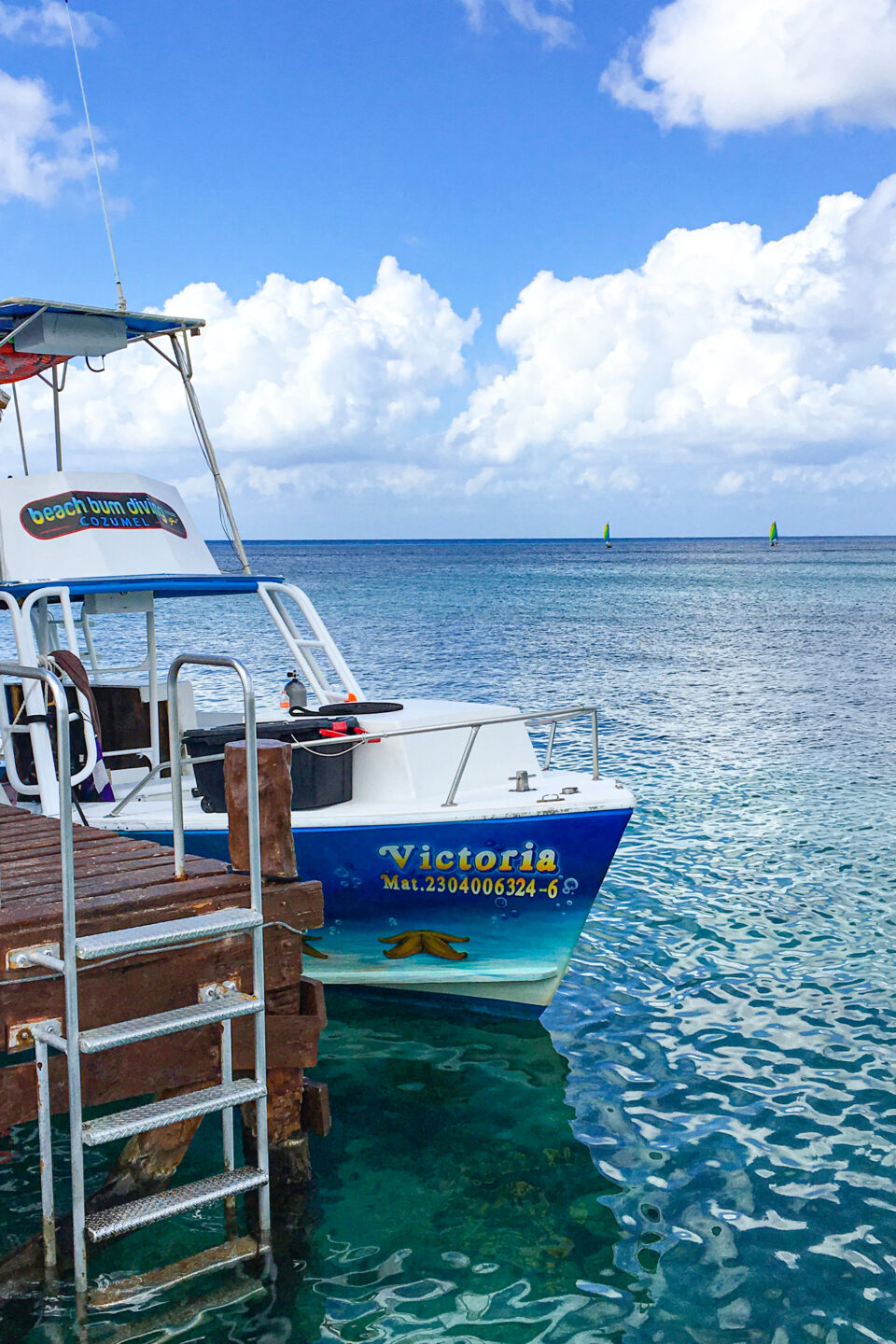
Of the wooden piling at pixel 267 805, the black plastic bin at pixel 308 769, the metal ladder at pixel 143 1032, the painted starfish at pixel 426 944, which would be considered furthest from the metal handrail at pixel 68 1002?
the painted starfish at pixel 426 944

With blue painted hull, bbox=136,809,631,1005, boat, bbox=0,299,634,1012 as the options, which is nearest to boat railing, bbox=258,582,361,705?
boat, bbox=0,299,634,1012

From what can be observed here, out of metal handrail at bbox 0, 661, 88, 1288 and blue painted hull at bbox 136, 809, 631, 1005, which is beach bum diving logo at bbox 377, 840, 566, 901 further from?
metal handrail at bbox 0, 661, 88, 1288

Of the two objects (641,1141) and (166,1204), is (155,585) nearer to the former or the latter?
(166,1204)

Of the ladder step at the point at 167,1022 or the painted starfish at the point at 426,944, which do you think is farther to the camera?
the painted starfish at the point at 426,944

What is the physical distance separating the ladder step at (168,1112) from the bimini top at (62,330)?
6.29 metres

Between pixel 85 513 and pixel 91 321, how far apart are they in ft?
5.04

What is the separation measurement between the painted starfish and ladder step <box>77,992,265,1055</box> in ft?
9.80

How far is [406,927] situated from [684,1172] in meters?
2.68

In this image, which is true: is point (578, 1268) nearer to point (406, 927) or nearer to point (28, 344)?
point (406, 927)

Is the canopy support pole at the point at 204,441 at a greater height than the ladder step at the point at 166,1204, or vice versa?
the canopy support pole at the point at 204,441

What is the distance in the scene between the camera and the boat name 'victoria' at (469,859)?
26.8 ft

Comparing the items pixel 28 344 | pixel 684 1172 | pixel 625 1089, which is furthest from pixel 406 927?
pixel 28 344

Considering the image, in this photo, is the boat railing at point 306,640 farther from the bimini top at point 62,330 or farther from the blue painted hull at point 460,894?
the bimini top at point 62,330

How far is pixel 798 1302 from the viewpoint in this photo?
5422 mm
